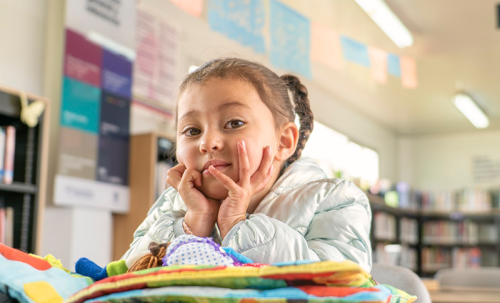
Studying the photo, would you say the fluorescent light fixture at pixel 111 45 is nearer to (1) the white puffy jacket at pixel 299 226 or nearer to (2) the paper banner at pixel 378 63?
(2) the paper banner at pixel 378 63

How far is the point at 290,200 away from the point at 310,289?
18.6 inches

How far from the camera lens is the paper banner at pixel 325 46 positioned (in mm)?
4480

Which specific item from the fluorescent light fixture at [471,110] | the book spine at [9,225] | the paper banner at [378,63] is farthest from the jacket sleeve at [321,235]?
the fluorescent light fixture at [471,110]

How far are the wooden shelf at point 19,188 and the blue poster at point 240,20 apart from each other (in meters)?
1.41

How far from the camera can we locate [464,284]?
295 cm

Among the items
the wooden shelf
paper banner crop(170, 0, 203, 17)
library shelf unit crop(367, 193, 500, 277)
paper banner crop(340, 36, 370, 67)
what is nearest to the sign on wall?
the wooden shelf

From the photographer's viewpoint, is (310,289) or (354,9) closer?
(310,289)

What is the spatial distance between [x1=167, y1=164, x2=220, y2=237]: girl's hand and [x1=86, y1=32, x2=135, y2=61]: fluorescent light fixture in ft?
9.08

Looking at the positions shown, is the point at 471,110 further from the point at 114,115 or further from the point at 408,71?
the point at 114,115

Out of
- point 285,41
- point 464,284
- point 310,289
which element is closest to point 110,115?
point 285,41

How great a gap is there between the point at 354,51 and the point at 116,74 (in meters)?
2.17

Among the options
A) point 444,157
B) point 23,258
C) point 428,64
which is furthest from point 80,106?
point 444,157

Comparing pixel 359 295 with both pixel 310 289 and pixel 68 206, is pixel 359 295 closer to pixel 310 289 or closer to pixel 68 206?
pixel 310 289

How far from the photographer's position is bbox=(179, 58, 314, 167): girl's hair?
911 mm
